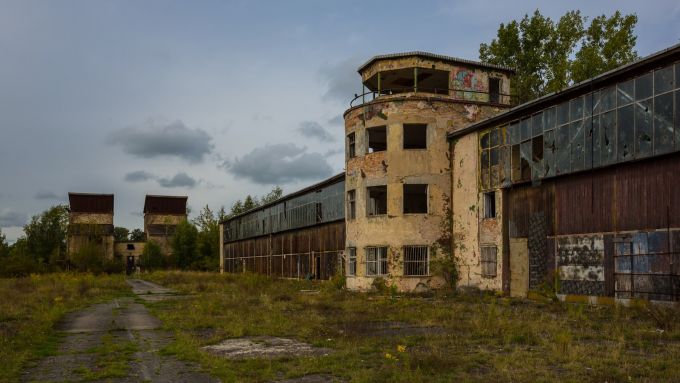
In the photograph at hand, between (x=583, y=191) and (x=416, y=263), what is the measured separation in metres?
9.62

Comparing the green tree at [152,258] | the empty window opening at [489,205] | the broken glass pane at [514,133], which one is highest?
the broken glass pane at [514,133]

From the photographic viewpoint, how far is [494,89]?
31.8 m

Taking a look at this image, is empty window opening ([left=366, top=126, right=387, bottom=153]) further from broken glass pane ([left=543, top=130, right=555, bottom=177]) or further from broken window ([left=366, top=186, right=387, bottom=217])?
broken glass pane ([left=543, top=130, right=555, bottom=177])

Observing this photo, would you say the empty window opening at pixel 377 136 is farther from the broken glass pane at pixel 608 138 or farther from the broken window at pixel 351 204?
the broken glass pane at pixel 608 138

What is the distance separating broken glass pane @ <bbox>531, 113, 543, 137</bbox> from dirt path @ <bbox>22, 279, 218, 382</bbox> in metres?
14.8

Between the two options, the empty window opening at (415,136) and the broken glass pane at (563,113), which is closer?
the broken glass pane at (563,113)

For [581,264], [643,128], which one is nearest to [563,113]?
[643,128]

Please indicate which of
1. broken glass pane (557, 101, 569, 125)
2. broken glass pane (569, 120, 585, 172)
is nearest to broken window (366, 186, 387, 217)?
broken glass pane (557, 101, 569, 125)

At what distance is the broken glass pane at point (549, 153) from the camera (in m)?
21.3

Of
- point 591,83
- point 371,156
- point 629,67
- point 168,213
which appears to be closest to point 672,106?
point 629,67

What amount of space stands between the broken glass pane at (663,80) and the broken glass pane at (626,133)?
0.98 metres

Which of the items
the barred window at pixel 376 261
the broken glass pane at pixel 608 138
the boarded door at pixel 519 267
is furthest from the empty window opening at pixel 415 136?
the broken glass pane at pixel 608 138

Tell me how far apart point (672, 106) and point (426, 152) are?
12705 mm

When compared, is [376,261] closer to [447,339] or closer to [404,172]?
[404,172]
